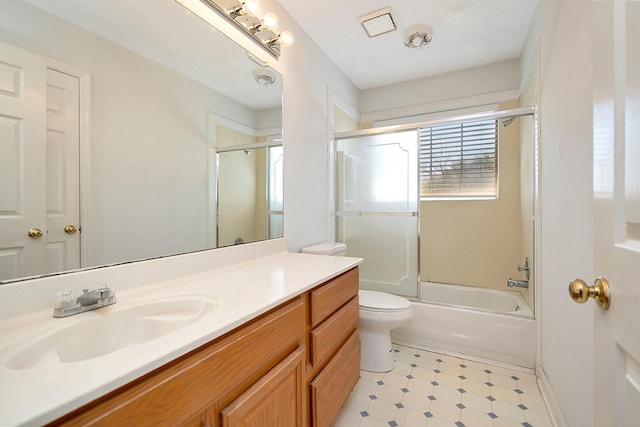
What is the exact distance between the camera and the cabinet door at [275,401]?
0.71 m

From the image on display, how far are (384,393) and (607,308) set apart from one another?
54.9 inches

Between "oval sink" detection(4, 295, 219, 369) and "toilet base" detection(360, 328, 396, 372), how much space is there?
4.33 ft

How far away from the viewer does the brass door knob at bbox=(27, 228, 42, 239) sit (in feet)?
2.52

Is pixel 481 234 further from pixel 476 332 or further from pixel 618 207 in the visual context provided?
pixel 618 207

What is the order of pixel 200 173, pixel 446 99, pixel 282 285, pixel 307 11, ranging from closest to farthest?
pixel 282 285 < pixel 200 173 < pixel 307 11 < pixel 446 99

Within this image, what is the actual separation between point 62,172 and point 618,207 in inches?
54.4

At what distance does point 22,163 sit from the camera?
0.74 m

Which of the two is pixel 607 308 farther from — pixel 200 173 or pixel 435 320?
pixel 435 320

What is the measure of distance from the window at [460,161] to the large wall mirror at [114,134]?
1.94 metres

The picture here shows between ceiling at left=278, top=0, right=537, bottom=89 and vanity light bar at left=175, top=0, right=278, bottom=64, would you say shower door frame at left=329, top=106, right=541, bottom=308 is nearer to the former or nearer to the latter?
ceiling at left=278, top=0, right=537, bottom=89

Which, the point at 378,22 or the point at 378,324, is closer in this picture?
the point at 378,324

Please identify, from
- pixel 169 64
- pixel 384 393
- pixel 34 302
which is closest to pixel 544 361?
pixel 384 393

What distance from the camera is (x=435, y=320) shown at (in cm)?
212

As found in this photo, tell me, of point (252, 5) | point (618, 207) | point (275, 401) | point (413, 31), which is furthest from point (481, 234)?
point (252, 5)
